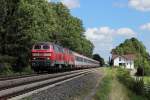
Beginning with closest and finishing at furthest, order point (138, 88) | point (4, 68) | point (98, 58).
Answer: point (138, 88), point (4, 68), point (98, 58)

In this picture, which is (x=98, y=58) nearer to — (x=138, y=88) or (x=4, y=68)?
(x=4, y=68)

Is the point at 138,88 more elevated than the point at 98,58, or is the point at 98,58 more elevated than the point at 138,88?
the point at 98,58

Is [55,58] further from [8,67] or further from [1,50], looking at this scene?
[1,50]

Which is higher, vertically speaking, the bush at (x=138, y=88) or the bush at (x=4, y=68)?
the bush at (x=4, y=68)

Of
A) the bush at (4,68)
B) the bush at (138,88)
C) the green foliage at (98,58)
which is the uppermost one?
the green foliage at (98,58)

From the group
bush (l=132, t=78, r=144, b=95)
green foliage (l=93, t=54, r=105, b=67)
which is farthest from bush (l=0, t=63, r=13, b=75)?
green foliage (l=93, t=54, r=105, b=67)

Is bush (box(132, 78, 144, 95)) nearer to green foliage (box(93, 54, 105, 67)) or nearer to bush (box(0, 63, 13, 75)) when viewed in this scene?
bush (box(0, 63, 13, 75))

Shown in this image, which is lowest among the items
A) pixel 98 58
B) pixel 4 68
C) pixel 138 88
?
pixel 138 88

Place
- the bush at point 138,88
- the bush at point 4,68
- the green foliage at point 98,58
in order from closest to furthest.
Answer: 1. the bush at point 138,88
2. the bush at point 4,68
3. the green foliage at point 98,58

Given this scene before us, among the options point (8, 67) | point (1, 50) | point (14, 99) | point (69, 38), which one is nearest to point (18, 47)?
point (1, 50)

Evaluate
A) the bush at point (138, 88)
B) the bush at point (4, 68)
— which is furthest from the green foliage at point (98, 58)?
the bush at point (138, 88)

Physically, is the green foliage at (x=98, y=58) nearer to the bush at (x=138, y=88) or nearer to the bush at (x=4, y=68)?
the bush at (x=4, y=68)

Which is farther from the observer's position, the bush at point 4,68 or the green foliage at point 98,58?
the green foliage at point 98,58

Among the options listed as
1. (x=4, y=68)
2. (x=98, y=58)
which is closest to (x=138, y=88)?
(x=4, y=68)
